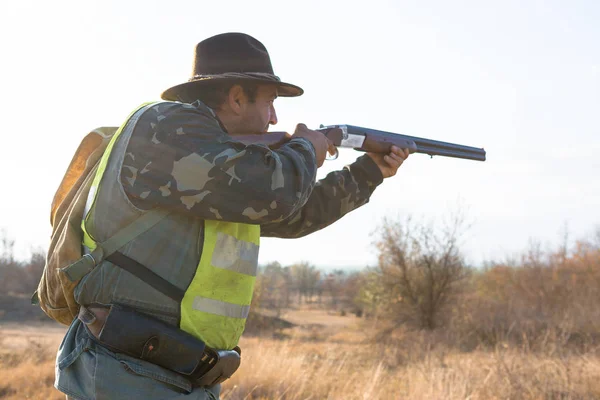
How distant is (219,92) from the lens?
257cm

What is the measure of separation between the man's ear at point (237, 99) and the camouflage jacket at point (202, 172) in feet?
1.05

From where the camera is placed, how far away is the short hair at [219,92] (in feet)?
8.39

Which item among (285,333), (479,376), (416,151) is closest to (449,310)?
(285,333)

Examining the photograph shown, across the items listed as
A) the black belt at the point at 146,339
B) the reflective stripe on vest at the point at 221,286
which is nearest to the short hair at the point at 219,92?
the reflective stripe on vest at the point at 221,286

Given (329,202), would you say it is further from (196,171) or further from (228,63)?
(196,171)

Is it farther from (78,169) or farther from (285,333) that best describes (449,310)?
(78,169)

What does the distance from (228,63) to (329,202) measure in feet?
3.53

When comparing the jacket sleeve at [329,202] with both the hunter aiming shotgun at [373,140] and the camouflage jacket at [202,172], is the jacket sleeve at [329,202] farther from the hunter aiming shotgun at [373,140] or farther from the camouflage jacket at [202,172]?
the camouflage jacket at [202,172]

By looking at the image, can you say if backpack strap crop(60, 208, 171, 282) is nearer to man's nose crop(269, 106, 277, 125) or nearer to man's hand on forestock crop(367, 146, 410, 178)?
man's nose crop(269, 106, 277, 125)

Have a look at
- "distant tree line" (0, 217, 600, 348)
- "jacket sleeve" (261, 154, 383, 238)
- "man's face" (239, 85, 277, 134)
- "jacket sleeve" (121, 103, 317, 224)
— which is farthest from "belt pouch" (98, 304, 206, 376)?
"distant tree line" (0, 217, 600, 348)

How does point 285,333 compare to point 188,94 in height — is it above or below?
below

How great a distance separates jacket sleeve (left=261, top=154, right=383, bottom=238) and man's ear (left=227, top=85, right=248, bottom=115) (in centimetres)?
76

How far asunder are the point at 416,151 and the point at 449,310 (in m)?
24.0

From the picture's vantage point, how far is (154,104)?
2.23m
